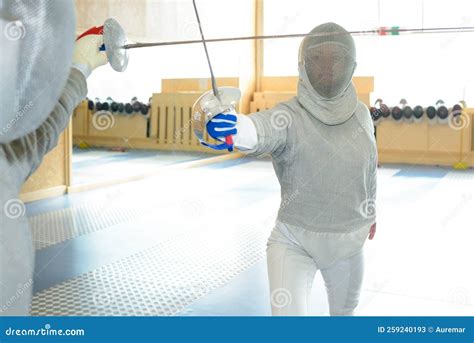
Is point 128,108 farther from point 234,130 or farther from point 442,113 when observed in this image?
point 234,130

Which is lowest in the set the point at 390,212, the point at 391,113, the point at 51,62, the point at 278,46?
the point at 390,212

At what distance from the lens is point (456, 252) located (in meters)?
3.21

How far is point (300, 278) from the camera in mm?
1495

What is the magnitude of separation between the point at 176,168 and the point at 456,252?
146 inches

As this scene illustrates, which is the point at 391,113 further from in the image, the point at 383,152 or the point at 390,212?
the point at 390,212

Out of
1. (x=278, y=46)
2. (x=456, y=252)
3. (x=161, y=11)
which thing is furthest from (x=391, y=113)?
(x=456, y=252)
